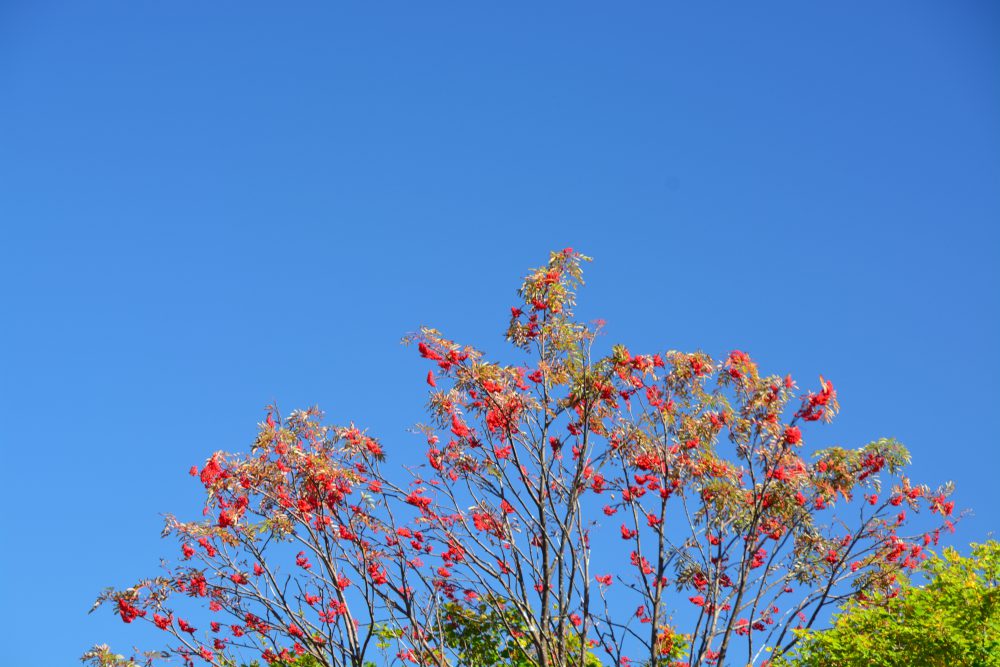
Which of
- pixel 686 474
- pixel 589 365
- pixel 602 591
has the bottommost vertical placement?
pixel 602 591

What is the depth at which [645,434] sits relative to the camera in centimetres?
1324

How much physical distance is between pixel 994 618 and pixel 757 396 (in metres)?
3.89

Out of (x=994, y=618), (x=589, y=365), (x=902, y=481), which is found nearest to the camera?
(x=994, y=618)

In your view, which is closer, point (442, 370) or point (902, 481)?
point (442, 370)

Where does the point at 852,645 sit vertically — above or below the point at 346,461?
below

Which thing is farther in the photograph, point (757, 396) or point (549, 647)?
point (757, 396)

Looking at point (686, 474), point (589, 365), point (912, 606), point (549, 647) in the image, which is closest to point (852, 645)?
point (912, 606)

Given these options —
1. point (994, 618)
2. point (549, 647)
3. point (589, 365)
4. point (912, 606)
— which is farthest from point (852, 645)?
point (589, 365)

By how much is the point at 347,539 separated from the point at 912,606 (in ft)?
23.8

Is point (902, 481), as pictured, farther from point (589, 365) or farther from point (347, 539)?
point (347, 539)

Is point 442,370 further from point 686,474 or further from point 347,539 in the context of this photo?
point 686,474

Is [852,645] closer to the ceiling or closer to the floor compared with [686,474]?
closer to the floor

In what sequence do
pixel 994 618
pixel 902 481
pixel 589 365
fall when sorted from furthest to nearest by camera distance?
pixel 902 481, pixel 589 365, pixel 994 618

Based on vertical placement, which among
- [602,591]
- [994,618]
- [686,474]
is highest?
[686,474]
